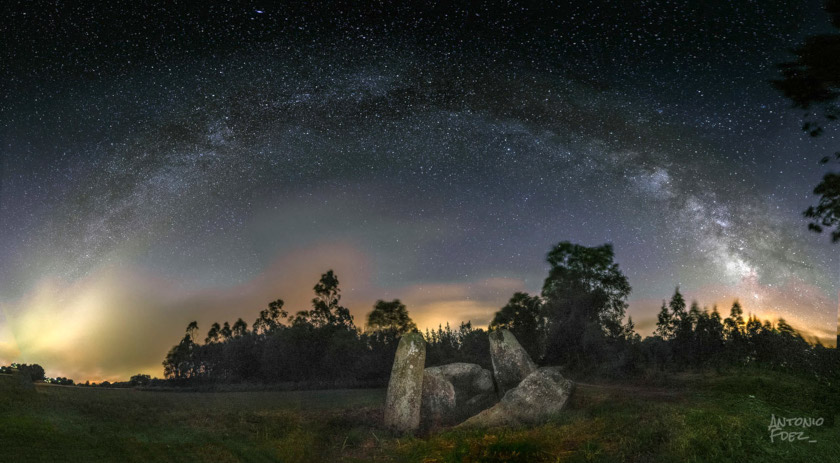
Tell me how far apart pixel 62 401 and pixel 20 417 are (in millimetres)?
1008

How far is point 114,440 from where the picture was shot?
525 centimetres

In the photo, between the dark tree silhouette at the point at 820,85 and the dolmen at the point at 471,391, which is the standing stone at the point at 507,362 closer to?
the dolmen at the point at 471,391

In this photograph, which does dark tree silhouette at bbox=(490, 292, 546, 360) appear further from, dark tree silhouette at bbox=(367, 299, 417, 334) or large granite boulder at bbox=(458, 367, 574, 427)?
large granite boulder at bbox=(458, 367, 574, 427)

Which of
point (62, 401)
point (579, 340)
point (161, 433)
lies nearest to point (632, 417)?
point (161, 433)

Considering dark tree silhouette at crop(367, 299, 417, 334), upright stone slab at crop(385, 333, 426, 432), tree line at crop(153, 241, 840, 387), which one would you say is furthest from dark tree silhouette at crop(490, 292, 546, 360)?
upright stone slab at crop(385, 333, 426, 432)

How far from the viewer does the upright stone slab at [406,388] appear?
18406 millimetres

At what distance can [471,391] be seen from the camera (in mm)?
23641

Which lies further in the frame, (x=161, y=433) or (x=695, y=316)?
(x=695, y=316)

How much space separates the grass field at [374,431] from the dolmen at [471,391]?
966 millimetres

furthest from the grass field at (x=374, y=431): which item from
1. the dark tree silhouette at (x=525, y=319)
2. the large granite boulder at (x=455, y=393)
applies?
the dark tree silhouette at (x=525, y=319)

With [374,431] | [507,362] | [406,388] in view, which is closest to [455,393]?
[507,362]

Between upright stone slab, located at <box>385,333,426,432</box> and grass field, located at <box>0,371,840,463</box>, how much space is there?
815 mm

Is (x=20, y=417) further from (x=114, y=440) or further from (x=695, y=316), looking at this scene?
(x=695, y=316)

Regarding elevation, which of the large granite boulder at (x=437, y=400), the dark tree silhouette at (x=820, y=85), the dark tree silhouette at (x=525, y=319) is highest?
the dark tree silhouette at (x=820, y=85)
